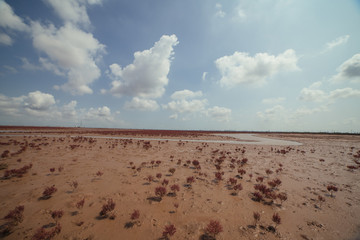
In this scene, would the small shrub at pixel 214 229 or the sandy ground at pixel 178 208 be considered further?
the sandy ground at pixel 178 208

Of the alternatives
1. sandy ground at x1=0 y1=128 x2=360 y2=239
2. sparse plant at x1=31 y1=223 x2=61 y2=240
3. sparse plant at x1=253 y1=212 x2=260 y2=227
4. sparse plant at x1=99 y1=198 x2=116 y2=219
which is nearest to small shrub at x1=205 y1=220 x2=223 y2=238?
sandy ground at x1=0 y1=128 x2=360 y2=239

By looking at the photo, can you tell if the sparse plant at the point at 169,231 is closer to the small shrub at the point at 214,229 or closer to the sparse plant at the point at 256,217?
the small shrub at the point at 214,229

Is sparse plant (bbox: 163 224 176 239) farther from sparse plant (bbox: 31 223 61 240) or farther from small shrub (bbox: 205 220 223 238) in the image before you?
sparse plant (bbox: 31 223 61 240)

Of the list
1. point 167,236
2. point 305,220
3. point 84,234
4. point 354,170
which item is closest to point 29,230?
point 84,234

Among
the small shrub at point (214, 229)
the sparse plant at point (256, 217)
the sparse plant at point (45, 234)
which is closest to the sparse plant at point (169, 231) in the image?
the small shrub at point (214, 229)

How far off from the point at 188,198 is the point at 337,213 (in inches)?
247

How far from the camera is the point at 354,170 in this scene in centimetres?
1177

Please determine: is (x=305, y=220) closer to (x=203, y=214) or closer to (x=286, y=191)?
(x=286, y=191)

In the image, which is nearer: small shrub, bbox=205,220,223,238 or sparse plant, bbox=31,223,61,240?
sparse plant, bbox=31,223,61,240

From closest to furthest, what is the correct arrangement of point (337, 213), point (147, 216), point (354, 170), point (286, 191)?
1. point (147, 216)
2. point (337, 213)
3. point (286, 191)
4. point (354, 170)

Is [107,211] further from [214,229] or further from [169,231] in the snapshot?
[214,229]

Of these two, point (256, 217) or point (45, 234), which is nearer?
point (45, 234)

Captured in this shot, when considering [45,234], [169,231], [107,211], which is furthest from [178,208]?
[45,234]

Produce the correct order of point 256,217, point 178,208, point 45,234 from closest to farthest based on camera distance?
point 45,234 < point 256,217 < point 178,208
